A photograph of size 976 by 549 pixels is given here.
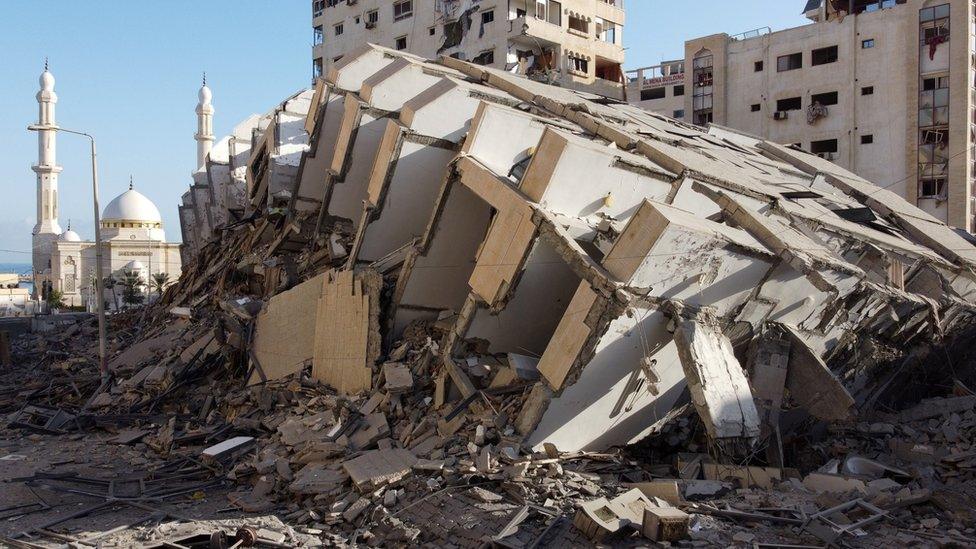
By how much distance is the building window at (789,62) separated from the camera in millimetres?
29453

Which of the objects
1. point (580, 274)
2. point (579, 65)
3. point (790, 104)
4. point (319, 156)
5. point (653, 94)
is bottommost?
point (580, 274)

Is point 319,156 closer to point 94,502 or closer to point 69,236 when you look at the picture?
point 94,502

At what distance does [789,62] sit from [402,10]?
1614cm

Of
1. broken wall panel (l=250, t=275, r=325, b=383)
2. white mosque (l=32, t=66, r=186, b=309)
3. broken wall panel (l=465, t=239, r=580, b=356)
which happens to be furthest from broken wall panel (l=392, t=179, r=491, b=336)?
white mosque (l=32, t=66, r=186, b=309)

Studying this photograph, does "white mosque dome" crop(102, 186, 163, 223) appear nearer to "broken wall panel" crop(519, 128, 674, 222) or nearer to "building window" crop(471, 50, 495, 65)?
"building window" crop(471, 50, 495, 65)

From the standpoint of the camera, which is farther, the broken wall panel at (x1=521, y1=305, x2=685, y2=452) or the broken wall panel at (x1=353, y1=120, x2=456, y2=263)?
the broken wall panel at (x1=353, y1=120, x2=456, y2=263)

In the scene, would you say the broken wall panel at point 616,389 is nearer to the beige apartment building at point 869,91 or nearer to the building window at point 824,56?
the beige apartment building at point 869,91

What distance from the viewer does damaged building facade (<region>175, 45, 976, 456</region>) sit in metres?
9.46

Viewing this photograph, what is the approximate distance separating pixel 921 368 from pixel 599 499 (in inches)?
339

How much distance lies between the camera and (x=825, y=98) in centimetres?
2914

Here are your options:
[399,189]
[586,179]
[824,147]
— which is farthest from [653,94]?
[586,179]

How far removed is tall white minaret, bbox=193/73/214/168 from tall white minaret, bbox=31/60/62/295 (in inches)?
367

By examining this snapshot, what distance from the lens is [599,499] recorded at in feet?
25.3

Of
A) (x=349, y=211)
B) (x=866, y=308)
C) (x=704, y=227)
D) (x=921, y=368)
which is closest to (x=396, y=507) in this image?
(x=704, y=227)
